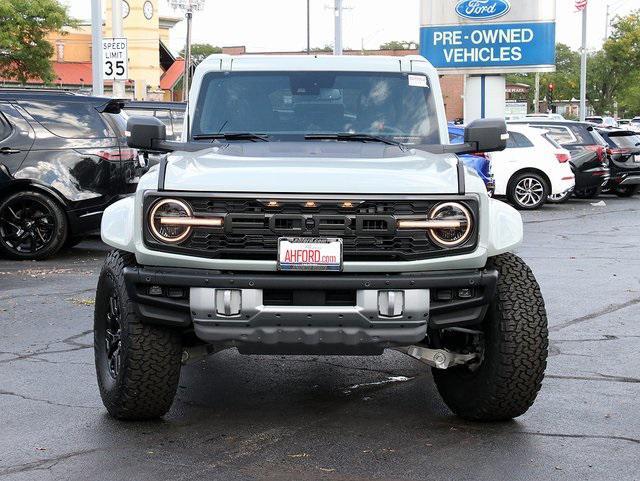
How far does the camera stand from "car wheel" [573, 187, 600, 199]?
25.0 m

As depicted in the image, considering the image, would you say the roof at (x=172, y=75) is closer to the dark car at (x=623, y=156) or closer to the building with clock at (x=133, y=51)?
the building with clock at (x=133, y=51)

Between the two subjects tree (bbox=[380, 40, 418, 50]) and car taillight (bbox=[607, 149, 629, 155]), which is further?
tree (bbox=[380, 40, 418, 50])

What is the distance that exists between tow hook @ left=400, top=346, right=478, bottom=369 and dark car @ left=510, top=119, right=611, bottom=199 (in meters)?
18.7

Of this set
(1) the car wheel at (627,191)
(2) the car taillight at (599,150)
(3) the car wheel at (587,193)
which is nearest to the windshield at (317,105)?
(2) the car taillight at (599,150)

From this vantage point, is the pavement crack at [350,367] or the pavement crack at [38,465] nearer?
the pavement crack at [38,465]

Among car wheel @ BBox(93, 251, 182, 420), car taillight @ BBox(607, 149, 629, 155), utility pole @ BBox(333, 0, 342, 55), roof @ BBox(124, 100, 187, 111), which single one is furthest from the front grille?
utility pole @ BBox(333, 0, 342, 55)

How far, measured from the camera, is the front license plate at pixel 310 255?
530cm

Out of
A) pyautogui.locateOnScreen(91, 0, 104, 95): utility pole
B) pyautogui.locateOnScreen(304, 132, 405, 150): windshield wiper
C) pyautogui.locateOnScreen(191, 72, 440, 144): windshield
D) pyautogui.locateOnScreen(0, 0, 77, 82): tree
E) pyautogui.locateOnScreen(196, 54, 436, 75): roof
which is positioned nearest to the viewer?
pyautogui.locateOnScreen(304, 132, 405, 150): windshield wiper

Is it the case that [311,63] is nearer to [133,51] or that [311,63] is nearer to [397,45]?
[133,51]

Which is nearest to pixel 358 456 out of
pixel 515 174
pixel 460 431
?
pixel 460 431

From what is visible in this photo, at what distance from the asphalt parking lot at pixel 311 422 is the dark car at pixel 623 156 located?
670 inches

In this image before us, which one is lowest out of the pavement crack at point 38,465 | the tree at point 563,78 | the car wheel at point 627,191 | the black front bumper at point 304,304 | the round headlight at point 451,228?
the pavement crack at point 38,465

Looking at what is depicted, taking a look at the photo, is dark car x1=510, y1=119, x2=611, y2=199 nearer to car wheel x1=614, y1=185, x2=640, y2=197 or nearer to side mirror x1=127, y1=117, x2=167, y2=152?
car wheel x1=614, y1=185, x2=640, y2=197

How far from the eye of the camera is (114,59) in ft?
74.4
